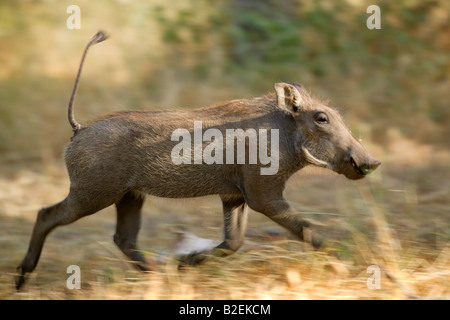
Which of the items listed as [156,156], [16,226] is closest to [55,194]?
[16,226]

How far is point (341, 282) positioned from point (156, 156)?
1466 mm

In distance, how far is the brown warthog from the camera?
4.37 meters

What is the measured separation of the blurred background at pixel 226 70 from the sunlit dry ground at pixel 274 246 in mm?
50

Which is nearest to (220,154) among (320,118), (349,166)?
(320,118)

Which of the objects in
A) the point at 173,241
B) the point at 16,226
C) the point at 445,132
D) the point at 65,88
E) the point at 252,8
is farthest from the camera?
the point at 252,8

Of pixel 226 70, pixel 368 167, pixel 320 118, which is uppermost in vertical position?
pixel 226 70

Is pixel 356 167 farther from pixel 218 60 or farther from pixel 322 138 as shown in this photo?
pixel 218 60

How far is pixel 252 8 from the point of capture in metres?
9.30

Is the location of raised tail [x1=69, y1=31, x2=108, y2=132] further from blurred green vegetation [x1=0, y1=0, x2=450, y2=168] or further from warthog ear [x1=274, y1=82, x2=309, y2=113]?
blurred green vegetation [x1=0, y1=0, x2=450, y2=168]

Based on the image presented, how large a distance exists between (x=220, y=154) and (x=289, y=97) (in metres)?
0.60

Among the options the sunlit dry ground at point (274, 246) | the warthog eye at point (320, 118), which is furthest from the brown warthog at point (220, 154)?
the sunlit dry ground at point (274, 246)

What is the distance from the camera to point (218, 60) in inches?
339

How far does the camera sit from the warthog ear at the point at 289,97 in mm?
4422

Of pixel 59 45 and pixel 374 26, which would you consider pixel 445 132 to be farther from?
pixel 59 45
